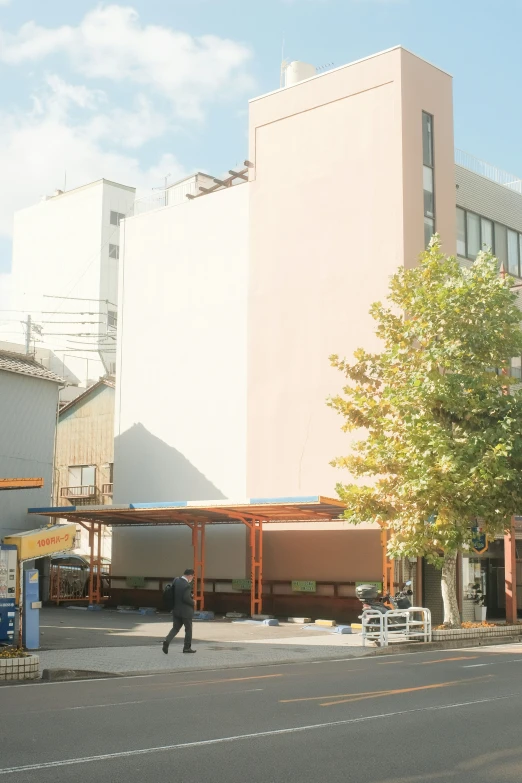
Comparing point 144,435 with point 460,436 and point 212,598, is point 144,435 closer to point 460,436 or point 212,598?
point 212,598

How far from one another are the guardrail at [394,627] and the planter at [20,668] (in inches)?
361

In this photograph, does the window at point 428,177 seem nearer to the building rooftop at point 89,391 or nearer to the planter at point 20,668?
the building rooftop at point 89,391

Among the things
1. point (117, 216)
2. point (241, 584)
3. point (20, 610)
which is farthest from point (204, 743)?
point (117, 216)

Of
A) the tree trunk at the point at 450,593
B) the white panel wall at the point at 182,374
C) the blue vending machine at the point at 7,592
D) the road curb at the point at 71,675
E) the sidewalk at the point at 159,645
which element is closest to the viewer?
the road curb at the point at 71,675

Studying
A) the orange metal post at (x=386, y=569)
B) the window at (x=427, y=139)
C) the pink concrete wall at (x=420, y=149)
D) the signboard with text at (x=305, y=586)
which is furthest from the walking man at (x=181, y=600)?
the window at (x=427, y=139)

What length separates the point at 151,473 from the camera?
40.0 m

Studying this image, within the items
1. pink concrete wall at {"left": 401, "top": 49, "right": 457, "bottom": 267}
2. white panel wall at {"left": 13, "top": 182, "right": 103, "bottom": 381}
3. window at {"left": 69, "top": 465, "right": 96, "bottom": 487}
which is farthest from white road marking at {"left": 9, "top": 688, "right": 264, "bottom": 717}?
white panel wall at {"left": 13, "top": 182, "right": 103, "bottom": 381}

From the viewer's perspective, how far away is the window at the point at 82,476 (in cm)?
4472

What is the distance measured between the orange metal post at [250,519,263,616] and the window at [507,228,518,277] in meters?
14.9

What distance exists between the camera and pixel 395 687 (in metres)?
14.2

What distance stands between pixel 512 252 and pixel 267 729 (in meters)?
32.2

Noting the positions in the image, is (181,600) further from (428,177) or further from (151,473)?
(151,473)

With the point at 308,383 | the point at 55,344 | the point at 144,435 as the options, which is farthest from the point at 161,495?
the point at 55,344

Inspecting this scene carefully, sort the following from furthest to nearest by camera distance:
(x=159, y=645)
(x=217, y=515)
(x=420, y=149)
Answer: (x=420, y=149)
(x=217, y=515)
(x=159, y=645)
